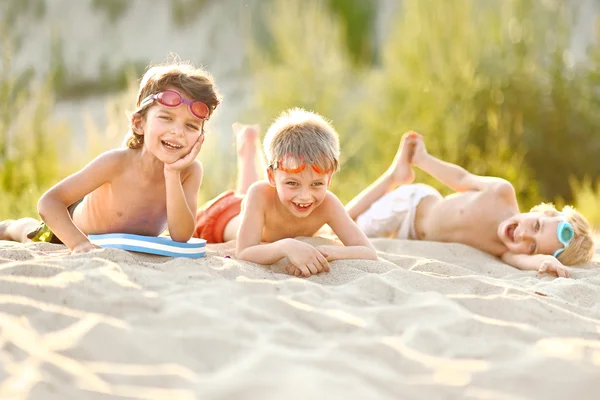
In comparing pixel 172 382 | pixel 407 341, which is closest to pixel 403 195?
pixel 407 341

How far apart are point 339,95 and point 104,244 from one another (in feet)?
21.4

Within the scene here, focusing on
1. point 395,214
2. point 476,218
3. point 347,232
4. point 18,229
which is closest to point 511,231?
point 476,218

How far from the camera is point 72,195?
2.92 meters

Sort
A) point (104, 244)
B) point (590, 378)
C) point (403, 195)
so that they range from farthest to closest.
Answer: point (403, 195)
point (104, 244)
point (590, 378)

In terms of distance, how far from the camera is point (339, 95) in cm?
905

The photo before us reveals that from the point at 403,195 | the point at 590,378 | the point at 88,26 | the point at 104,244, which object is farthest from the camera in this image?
the point at 88,26

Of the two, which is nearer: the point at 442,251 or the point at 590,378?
the point at 590,378

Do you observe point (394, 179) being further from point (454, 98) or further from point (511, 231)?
point (454, 98)

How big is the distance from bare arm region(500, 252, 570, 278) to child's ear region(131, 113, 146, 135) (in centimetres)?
205

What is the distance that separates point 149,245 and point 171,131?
50 centimetres

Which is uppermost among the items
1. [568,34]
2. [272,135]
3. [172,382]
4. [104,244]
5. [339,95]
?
[568,34]

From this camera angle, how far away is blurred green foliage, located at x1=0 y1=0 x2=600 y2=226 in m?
7.80

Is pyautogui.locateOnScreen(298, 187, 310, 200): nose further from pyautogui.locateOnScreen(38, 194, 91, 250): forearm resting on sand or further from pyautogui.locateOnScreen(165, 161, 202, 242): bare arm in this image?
pyautogui.locateOnScreen(38, 194, 91, 250): forearm resting on sand

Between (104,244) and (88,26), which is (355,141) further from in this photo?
(88,26)
